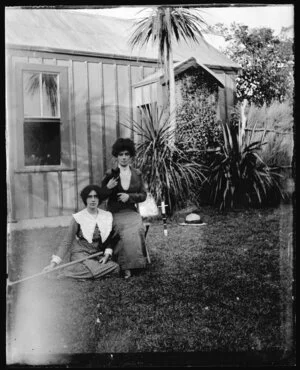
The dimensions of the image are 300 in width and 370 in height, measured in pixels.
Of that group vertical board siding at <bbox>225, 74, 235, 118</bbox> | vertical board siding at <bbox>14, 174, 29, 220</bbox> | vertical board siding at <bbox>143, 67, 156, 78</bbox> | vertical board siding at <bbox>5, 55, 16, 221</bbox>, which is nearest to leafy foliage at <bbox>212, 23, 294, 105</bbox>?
vertical board siding at <bbox>225, 74, 235, 118</bbox>

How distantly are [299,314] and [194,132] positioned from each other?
151cm

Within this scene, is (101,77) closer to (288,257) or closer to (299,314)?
(288,257)

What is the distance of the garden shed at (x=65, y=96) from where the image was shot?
284 cm

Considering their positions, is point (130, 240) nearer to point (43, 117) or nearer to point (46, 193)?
point (46, 193)

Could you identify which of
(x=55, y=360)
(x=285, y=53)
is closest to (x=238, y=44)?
(x=285, y=53)

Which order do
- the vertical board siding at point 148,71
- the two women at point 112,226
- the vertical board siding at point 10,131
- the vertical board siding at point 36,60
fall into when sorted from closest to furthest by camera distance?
the vertical board siding at point 10,131, the vertical board siding at point 36,60, the two women at point 112,226, the vertical board siding at point 148,71

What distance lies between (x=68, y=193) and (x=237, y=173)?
1335mm

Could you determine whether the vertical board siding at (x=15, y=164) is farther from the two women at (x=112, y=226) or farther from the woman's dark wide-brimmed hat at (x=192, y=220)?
the woman's dark wide-brimmed hat at (x=192, y=220)

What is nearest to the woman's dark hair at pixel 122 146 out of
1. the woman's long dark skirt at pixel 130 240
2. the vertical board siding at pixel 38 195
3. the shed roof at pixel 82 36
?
the woman's long dark skirt at pixel 130 240

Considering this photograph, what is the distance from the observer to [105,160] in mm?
3045

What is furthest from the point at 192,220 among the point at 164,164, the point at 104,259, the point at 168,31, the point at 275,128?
the point at 168,31

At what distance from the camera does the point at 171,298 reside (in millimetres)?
3002

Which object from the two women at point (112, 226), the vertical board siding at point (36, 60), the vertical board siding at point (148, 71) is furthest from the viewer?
the vertical board siding at point (148, 71)
